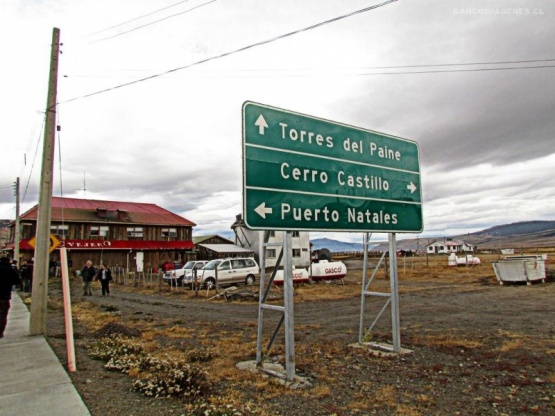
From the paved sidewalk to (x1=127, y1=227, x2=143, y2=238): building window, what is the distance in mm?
36180

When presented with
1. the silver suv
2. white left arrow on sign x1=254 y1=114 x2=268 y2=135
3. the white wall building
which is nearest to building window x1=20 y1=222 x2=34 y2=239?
the white wall building

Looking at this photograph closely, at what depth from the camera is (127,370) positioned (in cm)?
593

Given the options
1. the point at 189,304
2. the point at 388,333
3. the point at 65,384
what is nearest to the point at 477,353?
the point at 388,333

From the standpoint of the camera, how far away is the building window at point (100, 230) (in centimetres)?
4031

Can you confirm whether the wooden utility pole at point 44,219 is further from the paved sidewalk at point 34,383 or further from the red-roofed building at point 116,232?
the red-roofed building at point 116,232

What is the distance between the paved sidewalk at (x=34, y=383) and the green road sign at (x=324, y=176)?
3136mm

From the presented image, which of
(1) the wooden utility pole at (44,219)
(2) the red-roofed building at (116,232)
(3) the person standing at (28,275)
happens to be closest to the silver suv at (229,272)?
(3) the person standing at (28,275)

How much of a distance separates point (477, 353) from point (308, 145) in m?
4.90

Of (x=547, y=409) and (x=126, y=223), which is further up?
(x=126, y=223)

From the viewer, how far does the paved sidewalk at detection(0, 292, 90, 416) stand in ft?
14.2

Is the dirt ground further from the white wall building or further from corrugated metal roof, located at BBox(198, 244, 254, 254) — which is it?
corrugated metal roof, located at BBox(198, 244, 254, 254)

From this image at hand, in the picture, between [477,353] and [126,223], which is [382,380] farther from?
[126,223]

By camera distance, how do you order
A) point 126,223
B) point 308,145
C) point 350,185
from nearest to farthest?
1. point 308,145
2. point 350,185
3. point 126,223

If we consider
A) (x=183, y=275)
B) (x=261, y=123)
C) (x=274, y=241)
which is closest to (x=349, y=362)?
(x=261, y=123)
